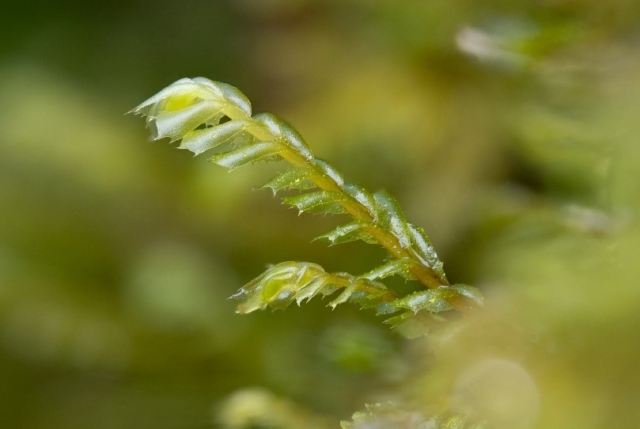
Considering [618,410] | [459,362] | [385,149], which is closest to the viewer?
[618,410]

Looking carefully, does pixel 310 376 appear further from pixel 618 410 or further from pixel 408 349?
pixel 618 410

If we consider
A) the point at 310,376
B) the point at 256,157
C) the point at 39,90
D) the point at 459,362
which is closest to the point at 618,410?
the point at 459,362

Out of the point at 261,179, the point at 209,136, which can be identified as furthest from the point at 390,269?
the point at 261,179

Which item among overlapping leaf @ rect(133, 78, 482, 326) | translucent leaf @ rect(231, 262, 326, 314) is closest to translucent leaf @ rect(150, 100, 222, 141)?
overlapping leaf @ rect(133, 78, 482, 326)

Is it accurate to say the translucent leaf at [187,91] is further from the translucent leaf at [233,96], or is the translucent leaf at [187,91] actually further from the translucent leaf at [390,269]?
the translucent leaf at [390,269]

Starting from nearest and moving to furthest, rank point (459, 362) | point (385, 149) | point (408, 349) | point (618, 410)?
point (618, 410), point (459, 362), point (408, 349), point (385, 149)
